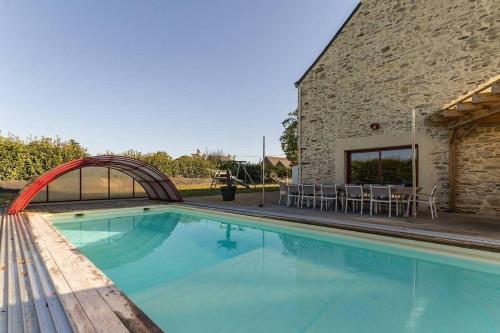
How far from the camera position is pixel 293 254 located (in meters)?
6.10

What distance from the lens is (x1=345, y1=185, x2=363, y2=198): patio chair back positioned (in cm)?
917

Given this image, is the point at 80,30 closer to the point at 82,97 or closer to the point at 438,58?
the point at 82,97

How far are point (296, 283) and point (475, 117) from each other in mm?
6817

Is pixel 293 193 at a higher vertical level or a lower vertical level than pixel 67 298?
higher

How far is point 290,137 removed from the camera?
79.0ft

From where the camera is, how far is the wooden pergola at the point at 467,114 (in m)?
6.29

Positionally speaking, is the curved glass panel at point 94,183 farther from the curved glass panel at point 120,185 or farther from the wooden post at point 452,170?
the wooden post at point 452,170

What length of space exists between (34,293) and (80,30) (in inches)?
503

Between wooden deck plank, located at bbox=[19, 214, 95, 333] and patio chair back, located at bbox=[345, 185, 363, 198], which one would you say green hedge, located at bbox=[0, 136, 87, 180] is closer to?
wooden deck plank, located at bbox=[19, 214, 95, 333]

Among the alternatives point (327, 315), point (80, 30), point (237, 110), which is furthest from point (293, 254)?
point (237, 110)

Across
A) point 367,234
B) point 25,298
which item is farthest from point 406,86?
point 25,298

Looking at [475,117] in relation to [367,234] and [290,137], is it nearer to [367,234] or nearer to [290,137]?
[367,234]

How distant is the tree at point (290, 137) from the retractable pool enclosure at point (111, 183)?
12.5 meters

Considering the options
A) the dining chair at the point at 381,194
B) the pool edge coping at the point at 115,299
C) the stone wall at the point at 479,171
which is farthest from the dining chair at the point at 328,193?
the pool edge coping at the point at 115,299
